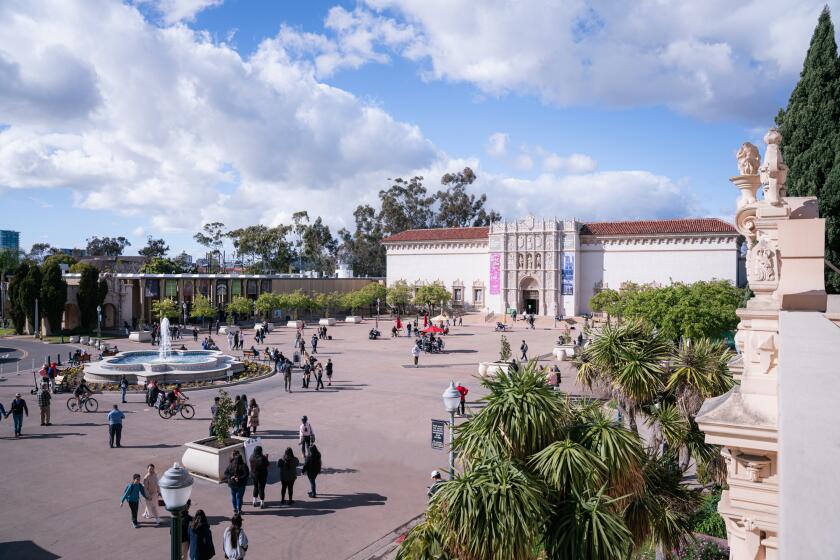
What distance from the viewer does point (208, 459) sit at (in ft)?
39.0

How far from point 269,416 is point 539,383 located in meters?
12.7

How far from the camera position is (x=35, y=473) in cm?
1201

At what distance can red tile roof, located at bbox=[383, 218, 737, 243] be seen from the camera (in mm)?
51844

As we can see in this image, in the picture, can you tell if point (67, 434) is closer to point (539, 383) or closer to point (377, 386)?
point (377, 386)

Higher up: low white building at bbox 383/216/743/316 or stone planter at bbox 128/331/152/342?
low white building at bbox 383/216/743/316

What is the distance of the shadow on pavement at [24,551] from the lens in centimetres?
849

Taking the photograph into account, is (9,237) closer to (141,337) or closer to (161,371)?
(141,337)

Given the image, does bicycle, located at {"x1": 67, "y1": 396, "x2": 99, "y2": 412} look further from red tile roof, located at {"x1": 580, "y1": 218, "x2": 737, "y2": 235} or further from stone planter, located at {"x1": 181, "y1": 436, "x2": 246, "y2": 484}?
red tile roof, located at {"x1": 580, "y1": 218, "x2": 737, "y2": 235}

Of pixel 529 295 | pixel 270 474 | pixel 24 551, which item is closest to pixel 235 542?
pixel 24 551

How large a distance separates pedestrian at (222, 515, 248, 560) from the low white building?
51.2m

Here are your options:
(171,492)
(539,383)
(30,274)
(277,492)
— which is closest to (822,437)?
(539,383)

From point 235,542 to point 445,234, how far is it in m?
59.0

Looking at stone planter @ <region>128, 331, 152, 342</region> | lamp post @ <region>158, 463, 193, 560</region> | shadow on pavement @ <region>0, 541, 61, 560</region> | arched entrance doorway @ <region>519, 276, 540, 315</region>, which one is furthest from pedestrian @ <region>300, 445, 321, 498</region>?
arched entrance doorway @ <region>519, 276, 540, 315</region>

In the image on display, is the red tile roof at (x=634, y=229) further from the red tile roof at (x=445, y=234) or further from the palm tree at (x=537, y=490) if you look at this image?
the palm tree at (x=537, y=490)
